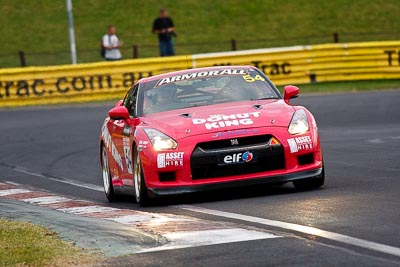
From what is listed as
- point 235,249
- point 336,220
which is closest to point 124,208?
point 336,220

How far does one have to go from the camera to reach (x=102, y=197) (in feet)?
45.8

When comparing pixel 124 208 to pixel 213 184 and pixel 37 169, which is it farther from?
pixel 37 169

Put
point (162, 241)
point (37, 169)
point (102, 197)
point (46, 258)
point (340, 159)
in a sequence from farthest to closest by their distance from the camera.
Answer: point (37, 169) → point (340, 159) → point (102, 197) → point (162, 241) → point (46, 258)

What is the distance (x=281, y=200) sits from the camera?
11.0m

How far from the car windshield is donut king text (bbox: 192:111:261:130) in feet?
2.70

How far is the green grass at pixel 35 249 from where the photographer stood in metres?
7.74

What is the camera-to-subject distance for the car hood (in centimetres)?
1160

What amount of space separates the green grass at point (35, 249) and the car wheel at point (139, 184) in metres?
2.39

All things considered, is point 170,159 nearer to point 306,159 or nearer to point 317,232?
point 306,159

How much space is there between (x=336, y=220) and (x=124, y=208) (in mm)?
3425

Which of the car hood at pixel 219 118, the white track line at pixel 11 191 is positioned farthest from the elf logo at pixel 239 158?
the white track line at pixel 11 191

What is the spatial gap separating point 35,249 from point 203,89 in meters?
4.96

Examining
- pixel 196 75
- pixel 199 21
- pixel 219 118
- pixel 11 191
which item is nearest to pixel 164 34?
pixel 199 21

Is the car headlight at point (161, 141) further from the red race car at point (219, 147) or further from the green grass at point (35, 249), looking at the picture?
the green grass at point (35, 249)
